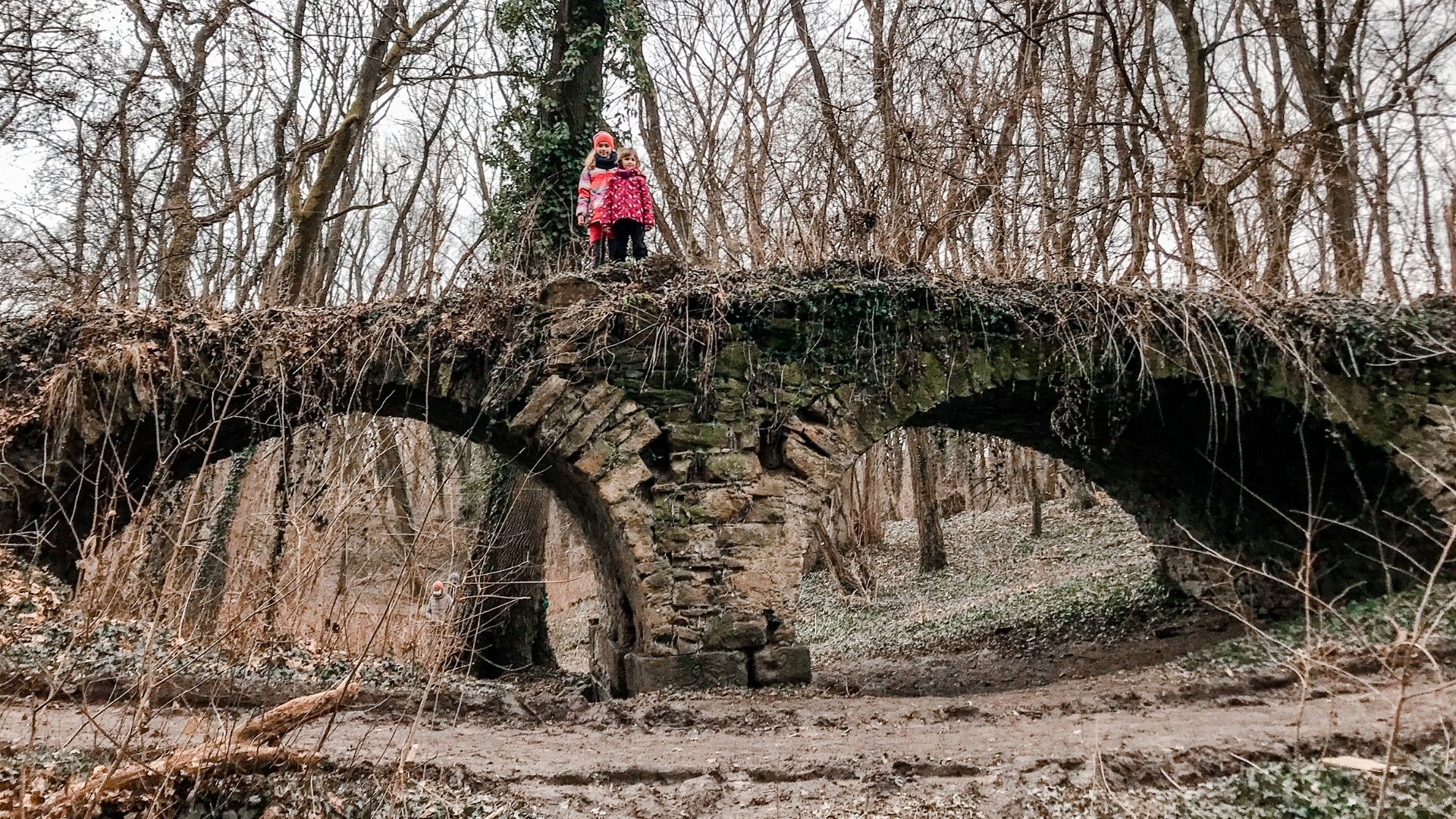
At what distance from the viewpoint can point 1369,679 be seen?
5.38 m

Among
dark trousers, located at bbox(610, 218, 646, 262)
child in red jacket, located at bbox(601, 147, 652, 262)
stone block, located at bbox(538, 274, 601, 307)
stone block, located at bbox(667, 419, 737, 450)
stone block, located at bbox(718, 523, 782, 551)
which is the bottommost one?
stone block, located at bbox(718, 523, 782, 551)

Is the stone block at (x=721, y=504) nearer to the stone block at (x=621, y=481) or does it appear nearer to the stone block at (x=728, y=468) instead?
the stone block at (x=728, y=468)

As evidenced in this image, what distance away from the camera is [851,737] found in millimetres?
4852

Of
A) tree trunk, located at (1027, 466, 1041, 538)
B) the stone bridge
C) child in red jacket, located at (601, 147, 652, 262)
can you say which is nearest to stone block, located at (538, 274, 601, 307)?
the stone bridge

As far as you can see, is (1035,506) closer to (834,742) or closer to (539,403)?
(539,403)

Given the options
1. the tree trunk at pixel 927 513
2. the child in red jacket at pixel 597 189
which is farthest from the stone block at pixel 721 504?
the tree trunk at pixel 927 513

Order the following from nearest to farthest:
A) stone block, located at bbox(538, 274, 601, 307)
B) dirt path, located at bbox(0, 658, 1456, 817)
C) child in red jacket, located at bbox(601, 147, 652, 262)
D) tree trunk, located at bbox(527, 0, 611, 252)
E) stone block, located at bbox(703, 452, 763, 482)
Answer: dirt path, located at bbox(0, 658, 1456, 817)
stone block, located at bbox(703, 452, 763, 482)
stone block, located at bbox(538, 274, 601, 307)
child in red jacket, located at bbox(601, 147, 652, 262)
tree trunk, located at bbox(527, 0, 611, 252)

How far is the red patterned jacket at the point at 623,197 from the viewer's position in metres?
7.34

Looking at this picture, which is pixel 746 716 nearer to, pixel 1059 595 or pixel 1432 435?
pixel 1432 435

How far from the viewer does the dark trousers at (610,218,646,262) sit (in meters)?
7.45

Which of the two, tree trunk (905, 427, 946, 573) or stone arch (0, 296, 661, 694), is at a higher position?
stone arch (0, 296, 661, 694)

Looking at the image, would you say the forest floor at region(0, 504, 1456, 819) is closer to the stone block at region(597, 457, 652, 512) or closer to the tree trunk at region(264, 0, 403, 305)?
the stone block at region(597, 457, 652, 512)

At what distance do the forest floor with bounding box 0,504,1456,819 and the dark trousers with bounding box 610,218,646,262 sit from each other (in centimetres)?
353

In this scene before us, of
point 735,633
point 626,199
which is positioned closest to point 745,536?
point 735,633
